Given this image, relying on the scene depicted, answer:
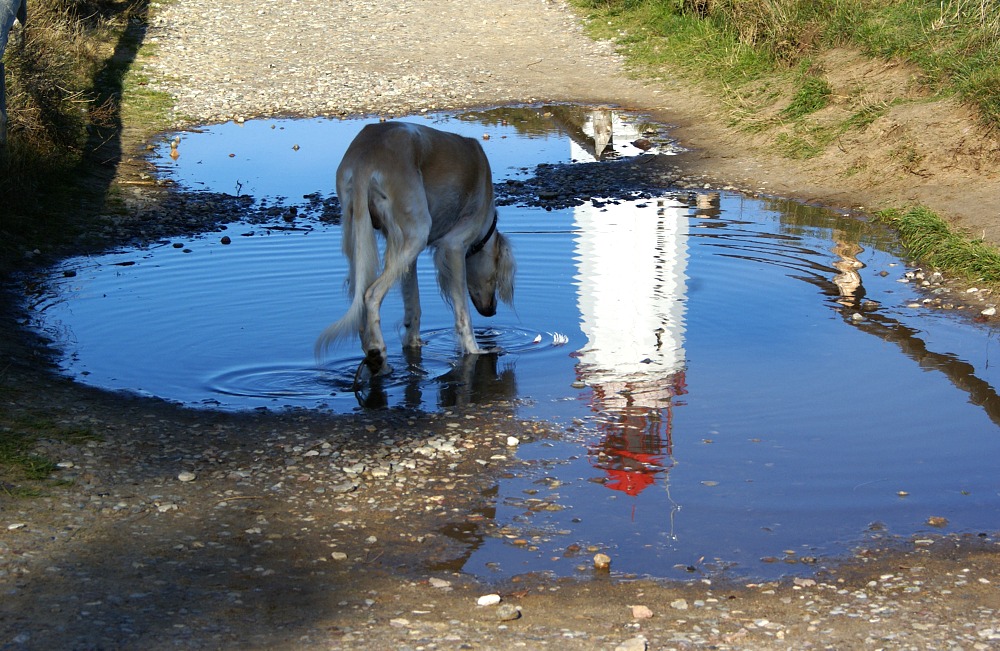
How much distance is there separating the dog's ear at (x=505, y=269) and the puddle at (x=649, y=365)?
28 cm

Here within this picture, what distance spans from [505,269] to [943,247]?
386cm

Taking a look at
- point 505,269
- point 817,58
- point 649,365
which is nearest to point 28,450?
point 505,269

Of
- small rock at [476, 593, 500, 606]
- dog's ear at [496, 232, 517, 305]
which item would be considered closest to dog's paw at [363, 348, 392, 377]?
dog's ear at [496, 232, 517, 305]

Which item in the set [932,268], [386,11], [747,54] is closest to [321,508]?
[932,268]

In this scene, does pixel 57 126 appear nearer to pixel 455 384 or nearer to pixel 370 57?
pixel 370 57

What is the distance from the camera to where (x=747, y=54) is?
16375 millimetres

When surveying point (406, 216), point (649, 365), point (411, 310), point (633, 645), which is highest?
point (406, 216)

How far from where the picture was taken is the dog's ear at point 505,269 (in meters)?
8.02

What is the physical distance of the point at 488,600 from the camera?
437cm

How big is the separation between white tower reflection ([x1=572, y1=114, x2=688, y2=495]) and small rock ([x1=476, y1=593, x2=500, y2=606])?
1268 millimetres

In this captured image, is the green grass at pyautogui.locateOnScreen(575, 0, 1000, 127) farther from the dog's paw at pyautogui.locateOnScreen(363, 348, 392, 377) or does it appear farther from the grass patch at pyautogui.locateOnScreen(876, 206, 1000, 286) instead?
the dog's paw at pyautogui.locateOnScreen(363, 348, 392, 377)

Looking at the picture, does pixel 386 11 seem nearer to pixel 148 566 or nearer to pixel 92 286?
pixel 92 286

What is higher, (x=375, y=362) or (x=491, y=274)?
(x=491, y=274)

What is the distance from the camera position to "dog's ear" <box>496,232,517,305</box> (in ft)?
26.3
